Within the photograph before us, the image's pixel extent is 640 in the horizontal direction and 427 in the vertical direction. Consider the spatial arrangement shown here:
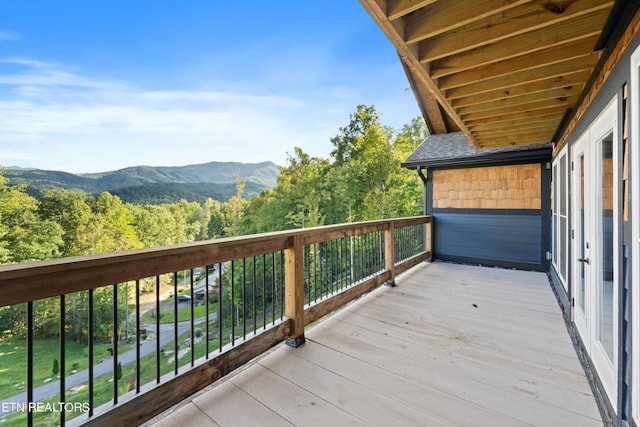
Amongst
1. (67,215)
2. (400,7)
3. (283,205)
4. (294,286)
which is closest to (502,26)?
(400,7)

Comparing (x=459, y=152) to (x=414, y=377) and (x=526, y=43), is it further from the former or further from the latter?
(x=414, y=377)

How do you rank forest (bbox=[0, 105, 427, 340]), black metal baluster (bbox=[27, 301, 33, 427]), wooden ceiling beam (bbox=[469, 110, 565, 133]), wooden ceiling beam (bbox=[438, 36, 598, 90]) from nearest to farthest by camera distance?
black metal baluster (bbox=[27, 301, 33, 427]), wooden ceiling beam (bbox=[438, 36, 598, 90]), wooden ceiling beam (bbox=[469, 110, 565, 133]), forest (bbox=[0, 105, 427, 340])

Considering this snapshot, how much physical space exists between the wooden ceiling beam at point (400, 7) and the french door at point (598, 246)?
126cm

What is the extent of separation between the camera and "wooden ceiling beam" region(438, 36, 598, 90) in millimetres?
1906

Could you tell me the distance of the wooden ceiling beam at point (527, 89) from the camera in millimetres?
2307

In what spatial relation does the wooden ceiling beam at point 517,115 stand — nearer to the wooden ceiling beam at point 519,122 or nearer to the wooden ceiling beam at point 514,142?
the wooden ceiling beam at point 519,122

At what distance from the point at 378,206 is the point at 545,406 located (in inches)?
659

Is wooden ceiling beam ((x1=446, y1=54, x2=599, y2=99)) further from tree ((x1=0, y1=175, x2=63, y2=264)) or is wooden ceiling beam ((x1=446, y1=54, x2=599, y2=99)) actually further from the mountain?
tree ((x1=0, y1=175, x2=63, y2=264))

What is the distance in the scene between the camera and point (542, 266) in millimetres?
5199

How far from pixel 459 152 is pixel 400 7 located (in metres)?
4.99

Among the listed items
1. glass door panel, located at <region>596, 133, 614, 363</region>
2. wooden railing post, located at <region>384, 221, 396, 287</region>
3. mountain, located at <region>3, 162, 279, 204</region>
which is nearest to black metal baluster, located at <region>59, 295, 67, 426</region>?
glass door panel, located at <region>596, 133, 614, 363</region>

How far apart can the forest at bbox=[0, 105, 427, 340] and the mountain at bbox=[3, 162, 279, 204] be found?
10.1 ft

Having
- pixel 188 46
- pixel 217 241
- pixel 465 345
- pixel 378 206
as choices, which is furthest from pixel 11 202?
pixel 465 345

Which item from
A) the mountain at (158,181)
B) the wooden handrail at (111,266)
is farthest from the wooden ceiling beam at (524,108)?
the mountain at (158,181)
